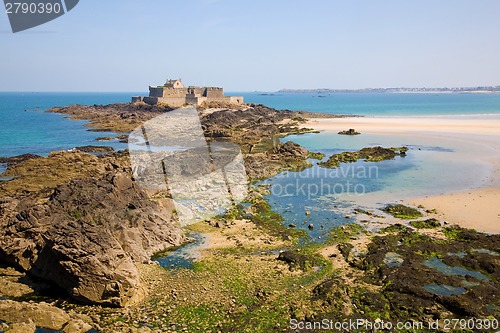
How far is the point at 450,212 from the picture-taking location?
23.9 m

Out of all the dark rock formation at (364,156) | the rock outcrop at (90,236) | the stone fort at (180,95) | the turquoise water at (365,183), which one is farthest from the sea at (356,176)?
the stone fort at (180,95)

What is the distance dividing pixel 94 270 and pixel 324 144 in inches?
1727

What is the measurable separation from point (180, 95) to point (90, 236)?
82.4 m

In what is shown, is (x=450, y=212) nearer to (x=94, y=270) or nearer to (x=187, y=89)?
(x=94, y=270)

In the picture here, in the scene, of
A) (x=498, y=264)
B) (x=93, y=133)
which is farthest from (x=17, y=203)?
(x=93, y=133)

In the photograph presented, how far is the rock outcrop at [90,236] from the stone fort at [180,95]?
2843 inches

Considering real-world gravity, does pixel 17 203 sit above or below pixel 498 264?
above

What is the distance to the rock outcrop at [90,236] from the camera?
13.9m

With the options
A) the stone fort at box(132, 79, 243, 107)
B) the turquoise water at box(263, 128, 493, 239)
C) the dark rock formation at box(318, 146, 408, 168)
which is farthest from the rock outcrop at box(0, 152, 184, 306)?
the stone fort at box(132, 79, 243, 107)

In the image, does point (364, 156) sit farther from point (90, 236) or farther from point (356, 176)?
point (90, 236)

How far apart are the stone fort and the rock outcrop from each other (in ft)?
237

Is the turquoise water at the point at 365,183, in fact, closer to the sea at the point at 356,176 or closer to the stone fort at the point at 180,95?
the sea at the point at 356,176

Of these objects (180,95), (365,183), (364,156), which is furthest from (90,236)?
(180,95)

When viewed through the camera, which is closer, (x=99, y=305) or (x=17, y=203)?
(x=99, y=305)
